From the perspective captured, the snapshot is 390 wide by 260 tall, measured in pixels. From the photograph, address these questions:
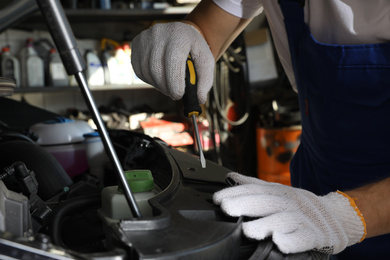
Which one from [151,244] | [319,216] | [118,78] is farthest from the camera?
[118,78]

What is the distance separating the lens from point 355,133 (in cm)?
94

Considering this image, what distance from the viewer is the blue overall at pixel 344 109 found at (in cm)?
90

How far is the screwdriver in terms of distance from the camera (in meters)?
0.88

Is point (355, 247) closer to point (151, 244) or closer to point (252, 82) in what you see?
point (151, 244)

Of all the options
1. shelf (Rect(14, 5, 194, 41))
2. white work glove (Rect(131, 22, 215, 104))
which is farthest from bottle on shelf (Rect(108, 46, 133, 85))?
white work glove (Rect(131, 22, 215, 104))

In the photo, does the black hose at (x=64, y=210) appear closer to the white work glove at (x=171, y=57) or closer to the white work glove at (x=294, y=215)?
the white work glove at (x=294, y=215)

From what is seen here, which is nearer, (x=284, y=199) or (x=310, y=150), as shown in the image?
(x=284, y=199)

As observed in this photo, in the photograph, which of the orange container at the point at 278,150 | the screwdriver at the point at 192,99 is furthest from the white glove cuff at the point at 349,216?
the orange container at the point at 278,150

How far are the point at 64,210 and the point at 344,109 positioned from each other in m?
0.68

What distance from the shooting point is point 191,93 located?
0.92m

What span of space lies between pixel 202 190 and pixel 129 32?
298 centimetres

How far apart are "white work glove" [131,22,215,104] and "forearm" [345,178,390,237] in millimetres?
449

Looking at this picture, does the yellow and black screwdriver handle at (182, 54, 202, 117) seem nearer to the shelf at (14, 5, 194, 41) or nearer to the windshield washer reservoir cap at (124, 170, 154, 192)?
the windshield washer reservoir cap at (124, 170, 154, 192)

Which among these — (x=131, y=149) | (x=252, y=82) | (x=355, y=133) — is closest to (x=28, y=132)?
(x=131, y=149)
